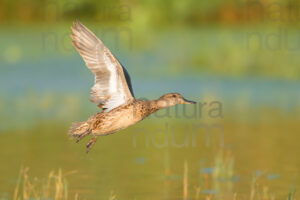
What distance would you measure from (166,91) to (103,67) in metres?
8.20

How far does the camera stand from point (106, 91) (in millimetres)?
6602

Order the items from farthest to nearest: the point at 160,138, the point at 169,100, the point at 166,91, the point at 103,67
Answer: the point at 166,91 < the point at 160,138 < the point at 169,100 < the point at 103,67

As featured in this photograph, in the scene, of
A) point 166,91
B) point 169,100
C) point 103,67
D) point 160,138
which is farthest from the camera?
point 166,91

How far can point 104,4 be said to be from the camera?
21.0 meters

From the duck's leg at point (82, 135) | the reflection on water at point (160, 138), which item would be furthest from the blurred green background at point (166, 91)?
the duck's leg at point (82, 135)

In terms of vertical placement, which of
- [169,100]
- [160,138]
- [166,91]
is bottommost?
[160,138]

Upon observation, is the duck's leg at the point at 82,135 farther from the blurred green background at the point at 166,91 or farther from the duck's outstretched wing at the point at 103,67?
the blurred green background at the point at 166,91

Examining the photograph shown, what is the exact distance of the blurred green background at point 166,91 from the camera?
8289 mm

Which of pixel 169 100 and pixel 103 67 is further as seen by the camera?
pixel 169 100

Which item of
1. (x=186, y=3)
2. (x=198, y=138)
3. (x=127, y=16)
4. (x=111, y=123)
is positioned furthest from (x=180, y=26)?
(x=111, y=123)

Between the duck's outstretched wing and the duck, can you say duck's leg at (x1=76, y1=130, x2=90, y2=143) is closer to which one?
the duck

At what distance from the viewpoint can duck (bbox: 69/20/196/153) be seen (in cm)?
647

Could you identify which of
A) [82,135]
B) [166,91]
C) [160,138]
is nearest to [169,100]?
[82,135]

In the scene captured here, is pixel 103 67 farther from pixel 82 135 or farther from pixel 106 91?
pixel 82 135
